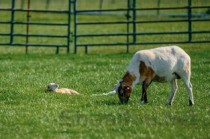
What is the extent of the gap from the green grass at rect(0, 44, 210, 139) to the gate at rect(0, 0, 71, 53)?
13.4ft

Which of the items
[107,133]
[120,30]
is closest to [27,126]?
[107,133]

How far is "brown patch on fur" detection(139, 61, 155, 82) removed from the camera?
44.1 feet

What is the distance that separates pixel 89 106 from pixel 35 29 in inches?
867

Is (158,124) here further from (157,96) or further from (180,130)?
(157,96)

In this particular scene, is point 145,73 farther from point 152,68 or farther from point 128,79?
point 128,79

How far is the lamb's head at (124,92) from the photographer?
13.4 m

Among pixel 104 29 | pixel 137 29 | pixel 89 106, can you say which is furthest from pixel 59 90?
pixel 104 29

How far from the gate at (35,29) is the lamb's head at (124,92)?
11.5 m

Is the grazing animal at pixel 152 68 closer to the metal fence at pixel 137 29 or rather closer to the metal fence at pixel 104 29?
the metal fence at pixel 137 29

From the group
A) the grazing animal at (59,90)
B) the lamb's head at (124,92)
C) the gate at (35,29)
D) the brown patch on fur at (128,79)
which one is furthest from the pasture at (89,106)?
the gate at (35,29)

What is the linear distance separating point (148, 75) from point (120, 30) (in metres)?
19.7

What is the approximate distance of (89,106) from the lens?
13172mm

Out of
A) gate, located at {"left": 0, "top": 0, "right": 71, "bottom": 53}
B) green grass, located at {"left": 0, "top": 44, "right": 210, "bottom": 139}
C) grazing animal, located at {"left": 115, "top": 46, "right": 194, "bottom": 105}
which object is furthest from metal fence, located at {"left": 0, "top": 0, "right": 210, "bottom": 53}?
grazing animal, located at {"left": 115, "top": 46, "right": 194, "bottom": 105}

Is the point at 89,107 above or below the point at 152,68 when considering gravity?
below
